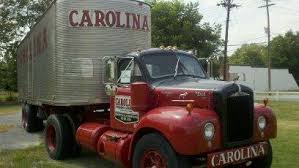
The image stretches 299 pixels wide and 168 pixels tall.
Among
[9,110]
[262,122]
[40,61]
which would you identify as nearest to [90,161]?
[40,61]

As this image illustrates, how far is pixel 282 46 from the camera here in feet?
292

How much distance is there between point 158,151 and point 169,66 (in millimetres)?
2277

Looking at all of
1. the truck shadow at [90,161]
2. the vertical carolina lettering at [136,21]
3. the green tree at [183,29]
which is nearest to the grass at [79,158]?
the truck shadow at [90,161]

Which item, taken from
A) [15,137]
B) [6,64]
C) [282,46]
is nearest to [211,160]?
[15,137]

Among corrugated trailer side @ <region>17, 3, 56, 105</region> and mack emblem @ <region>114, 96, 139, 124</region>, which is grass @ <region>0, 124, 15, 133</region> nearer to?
corrugated trailer side @ <region>17, 3, 56, 105</region>

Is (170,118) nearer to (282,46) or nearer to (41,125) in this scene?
(41,125)

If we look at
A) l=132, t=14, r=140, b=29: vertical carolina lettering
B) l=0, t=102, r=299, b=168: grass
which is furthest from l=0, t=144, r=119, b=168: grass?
l=132, t=14, r=140, b=29: vertical carolina lettering

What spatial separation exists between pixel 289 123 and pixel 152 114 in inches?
479

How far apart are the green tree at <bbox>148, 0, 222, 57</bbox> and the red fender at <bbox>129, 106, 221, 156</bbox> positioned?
45.2m

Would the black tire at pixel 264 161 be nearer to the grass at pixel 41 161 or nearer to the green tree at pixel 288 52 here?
the grass at pixel 41 161

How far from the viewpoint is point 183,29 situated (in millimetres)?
55188

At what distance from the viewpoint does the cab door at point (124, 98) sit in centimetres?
995

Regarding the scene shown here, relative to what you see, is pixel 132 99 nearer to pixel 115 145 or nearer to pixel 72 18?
pixel 115 145

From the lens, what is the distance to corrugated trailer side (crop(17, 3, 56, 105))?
12805 mm
